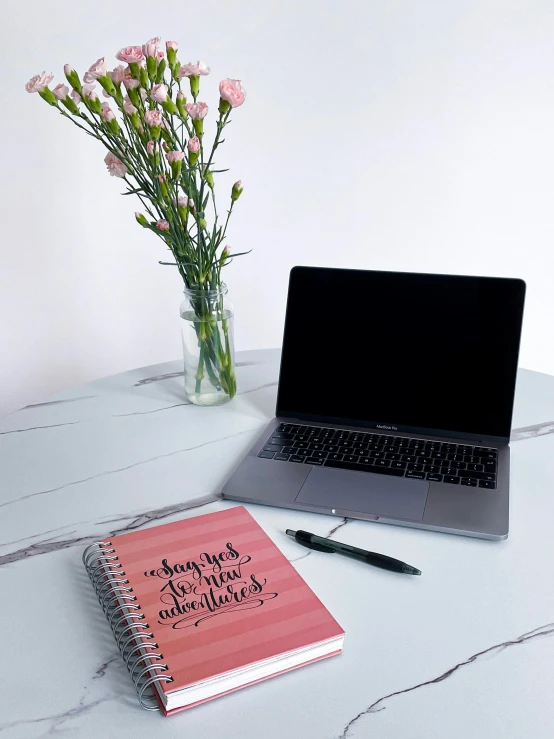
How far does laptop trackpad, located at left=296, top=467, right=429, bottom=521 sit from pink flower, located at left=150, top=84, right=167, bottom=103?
1.83 feet

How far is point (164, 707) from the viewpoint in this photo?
61 cm

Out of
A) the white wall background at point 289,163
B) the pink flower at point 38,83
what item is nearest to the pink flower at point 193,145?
the pink flower at point 38,83

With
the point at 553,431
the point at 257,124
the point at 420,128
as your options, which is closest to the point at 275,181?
the point at 257,124

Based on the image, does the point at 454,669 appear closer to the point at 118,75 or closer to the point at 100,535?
the point at 100,535

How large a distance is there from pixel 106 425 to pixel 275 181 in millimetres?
1187

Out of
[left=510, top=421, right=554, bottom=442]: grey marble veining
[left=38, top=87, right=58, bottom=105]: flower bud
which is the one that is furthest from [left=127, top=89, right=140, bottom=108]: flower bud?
[left=510, top=421, right=554, bottom=442]: grey marble veining

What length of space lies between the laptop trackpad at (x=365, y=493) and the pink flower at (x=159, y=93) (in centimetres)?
56

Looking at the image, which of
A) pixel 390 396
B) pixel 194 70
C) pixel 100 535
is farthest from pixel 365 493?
pixel 194 70

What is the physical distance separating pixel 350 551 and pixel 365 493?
14 cm

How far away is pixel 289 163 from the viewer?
6.95 ft

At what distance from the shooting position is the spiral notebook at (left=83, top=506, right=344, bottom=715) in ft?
2.07

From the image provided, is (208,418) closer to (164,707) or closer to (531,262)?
(164,707)

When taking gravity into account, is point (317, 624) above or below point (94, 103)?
below

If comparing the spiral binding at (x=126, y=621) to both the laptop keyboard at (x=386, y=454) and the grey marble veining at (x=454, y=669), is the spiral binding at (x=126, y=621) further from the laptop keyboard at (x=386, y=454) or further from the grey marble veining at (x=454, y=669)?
the laptop keyboard at (x=386, y=454)
